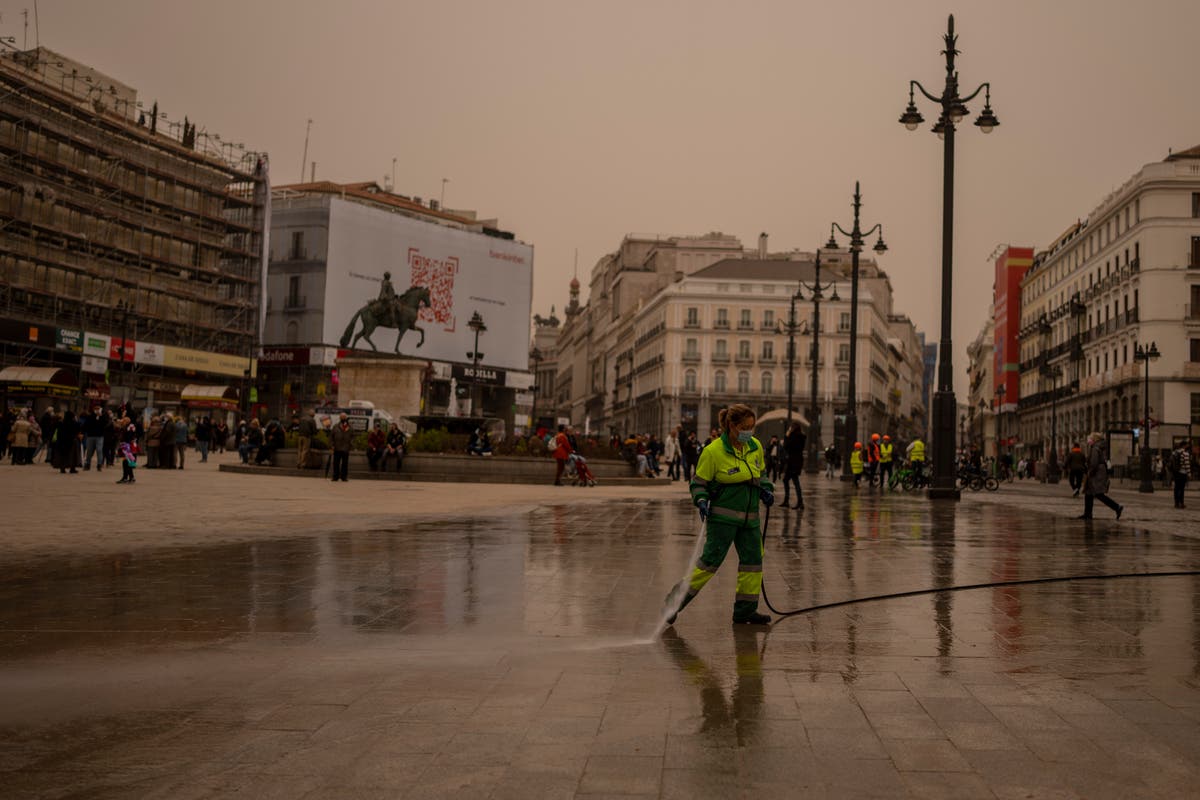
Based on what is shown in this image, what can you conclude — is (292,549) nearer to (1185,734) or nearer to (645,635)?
(645,635)

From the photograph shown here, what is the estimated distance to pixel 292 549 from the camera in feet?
41.4

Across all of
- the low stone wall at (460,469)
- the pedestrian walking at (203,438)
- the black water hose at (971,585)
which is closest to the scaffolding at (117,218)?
the pedestrian walking at (203,438)

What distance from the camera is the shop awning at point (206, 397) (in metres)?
64.6

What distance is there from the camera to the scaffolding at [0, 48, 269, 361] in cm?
5366

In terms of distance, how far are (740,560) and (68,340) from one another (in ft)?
173

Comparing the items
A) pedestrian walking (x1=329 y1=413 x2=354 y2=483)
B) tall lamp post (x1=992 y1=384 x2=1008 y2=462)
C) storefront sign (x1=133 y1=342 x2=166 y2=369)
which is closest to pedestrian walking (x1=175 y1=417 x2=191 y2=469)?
pedestrian walking (x1=329 y1=413 x2=354 y2=483)

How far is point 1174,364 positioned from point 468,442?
4597 cm

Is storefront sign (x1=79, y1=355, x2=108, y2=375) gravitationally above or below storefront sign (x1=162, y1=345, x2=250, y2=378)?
below

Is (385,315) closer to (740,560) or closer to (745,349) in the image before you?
(745,349)

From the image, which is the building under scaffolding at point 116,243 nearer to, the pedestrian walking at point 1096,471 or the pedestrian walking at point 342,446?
the pedestrian walking at point 342,446

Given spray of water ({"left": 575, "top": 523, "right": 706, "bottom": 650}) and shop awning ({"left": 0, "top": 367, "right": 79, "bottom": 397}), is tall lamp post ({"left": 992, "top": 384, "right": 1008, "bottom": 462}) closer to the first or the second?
shop awning ({"left": 0, "top": 367, "right": 79, "bottom": 397})

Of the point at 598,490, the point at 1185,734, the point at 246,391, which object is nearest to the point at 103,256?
the point at 246,391

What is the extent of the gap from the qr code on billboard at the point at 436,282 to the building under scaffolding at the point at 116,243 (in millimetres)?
10832

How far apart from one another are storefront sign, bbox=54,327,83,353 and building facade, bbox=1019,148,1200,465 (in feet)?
151
